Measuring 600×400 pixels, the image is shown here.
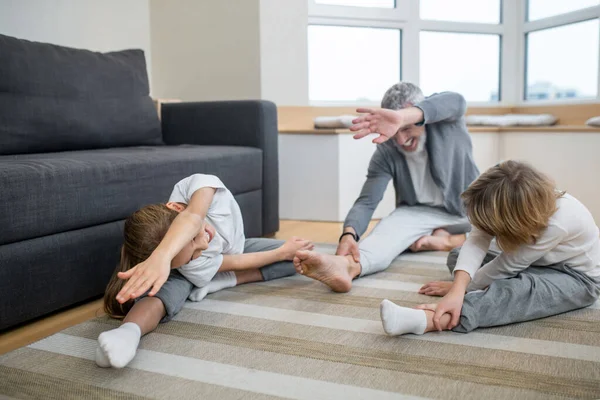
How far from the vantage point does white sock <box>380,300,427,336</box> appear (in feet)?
4.71

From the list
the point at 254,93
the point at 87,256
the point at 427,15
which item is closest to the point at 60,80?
the point at 87,256

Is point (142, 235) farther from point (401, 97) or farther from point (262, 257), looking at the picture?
point (401, 97)

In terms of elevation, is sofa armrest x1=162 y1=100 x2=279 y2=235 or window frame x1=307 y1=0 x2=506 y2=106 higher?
window frame x1=307 y1=0 x2=506 y2=106

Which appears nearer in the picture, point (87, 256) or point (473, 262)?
point (473, 262)

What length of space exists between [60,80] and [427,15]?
7.96ft

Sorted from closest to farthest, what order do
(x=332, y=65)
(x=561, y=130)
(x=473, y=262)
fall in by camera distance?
(x=473, y=262) → (x=561, y=130) → (x=332, y=65)

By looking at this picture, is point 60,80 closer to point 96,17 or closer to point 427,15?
point 96,17

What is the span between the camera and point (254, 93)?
3.62 m

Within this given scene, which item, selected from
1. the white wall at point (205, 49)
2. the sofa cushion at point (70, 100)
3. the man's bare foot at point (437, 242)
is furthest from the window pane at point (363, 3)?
the man's bare foot at point (437, 242)

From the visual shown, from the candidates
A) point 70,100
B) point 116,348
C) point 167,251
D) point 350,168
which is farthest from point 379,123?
point 350,168

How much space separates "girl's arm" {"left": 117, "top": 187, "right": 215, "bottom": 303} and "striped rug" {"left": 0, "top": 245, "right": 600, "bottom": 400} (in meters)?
0.18

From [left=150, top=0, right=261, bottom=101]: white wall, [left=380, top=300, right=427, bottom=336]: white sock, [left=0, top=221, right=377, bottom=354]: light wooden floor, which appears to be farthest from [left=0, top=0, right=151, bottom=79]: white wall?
[left=380, top=300, right=427, bottom=336]: white sock

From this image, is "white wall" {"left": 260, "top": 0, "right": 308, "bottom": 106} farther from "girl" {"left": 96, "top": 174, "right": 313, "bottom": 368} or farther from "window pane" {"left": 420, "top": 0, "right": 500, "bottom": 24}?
"girl" {"left": 96, "top": 174, "right": 313, "bottom": 368}

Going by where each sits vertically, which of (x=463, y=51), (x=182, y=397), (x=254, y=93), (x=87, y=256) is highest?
(x=463, y=51)
